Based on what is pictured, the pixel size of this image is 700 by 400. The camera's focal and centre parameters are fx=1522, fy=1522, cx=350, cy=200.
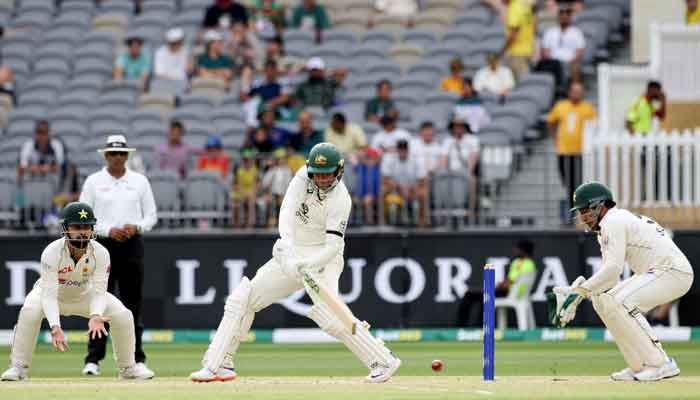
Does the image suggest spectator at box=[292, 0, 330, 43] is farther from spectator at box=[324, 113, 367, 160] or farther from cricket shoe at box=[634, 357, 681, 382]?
cricket shoe at box=[634, 357, 681, 382]

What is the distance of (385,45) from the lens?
24.0 m

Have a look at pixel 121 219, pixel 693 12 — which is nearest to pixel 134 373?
pixel 121 219

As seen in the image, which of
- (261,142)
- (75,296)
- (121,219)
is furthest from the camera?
(261,142)

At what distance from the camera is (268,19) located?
82.3 ft

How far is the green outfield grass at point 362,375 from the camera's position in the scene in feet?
34.4

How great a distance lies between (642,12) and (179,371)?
1179 centimetres

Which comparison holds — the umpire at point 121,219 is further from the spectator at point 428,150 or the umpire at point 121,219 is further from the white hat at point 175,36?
the white hat at point 175,36

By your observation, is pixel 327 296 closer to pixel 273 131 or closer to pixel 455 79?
pixel 273 131

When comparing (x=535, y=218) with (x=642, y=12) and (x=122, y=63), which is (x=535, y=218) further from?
(x=122, y=63)

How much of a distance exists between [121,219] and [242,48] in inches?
432

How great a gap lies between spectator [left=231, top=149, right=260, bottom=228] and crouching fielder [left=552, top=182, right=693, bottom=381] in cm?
857

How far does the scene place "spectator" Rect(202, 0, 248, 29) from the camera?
24.7 m

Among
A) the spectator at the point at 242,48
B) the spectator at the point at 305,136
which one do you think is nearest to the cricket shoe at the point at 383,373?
the spectator at the point at 305,136

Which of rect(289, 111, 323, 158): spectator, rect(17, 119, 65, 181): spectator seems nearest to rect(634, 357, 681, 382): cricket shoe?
rect(289, 111, 323, 158): spectator
